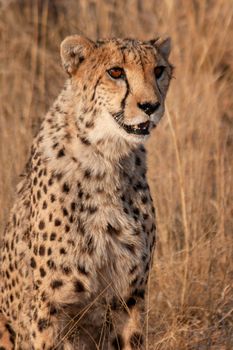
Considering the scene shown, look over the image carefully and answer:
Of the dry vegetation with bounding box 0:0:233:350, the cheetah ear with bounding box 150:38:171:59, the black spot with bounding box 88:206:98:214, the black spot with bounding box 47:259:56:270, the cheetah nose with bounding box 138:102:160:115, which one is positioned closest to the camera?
the cheetah nose with bounding box 138:102:160:115

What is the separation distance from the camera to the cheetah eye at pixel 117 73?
3.03 m

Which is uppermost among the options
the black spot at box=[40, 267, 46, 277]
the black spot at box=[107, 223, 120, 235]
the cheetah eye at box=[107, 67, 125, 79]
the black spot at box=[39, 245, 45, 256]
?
the cheetah eye at box=[107, 67, 125, 79]

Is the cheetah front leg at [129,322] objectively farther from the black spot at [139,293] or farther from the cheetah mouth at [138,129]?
the cheetah mouth at [138,129]

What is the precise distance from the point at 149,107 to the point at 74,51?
40 cm

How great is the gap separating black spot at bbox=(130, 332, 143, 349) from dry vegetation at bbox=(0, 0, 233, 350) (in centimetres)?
22

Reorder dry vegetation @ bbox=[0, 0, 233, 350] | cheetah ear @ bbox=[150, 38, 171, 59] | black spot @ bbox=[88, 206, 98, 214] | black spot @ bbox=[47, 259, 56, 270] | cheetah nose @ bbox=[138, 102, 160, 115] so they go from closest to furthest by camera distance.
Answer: cheetah nose @ bbox=[138, 102, 160, 115], black spot @ bbox=[47, 259, 56, 270], black spot @ bbox=[88, 206, 98, 214], cheetah ear @ bbox=[150, 38, 171, 59], dry vegetation @ bbox=[0, 0, 233, 350]

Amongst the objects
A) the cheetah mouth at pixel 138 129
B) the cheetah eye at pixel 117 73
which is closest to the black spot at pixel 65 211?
the cheetah mouth at pixel 138 129

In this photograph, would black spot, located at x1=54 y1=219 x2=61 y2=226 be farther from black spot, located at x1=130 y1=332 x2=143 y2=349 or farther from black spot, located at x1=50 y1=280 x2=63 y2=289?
black spot, located at x1=130 y1=332 x2=143 y2=349

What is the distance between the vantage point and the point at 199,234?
429cm

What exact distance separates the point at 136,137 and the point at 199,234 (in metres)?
1.39

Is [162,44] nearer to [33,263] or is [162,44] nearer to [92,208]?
[92,208]

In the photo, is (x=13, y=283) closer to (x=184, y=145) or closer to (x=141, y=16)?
(x=184, y=145)

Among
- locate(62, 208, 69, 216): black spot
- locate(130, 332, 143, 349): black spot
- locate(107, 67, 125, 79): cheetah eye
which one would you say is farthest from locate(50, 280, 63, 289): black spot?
locate(107, 67, 125, 79): cheetah eye

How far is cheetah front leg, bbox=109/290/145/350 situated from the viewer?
3.15m
